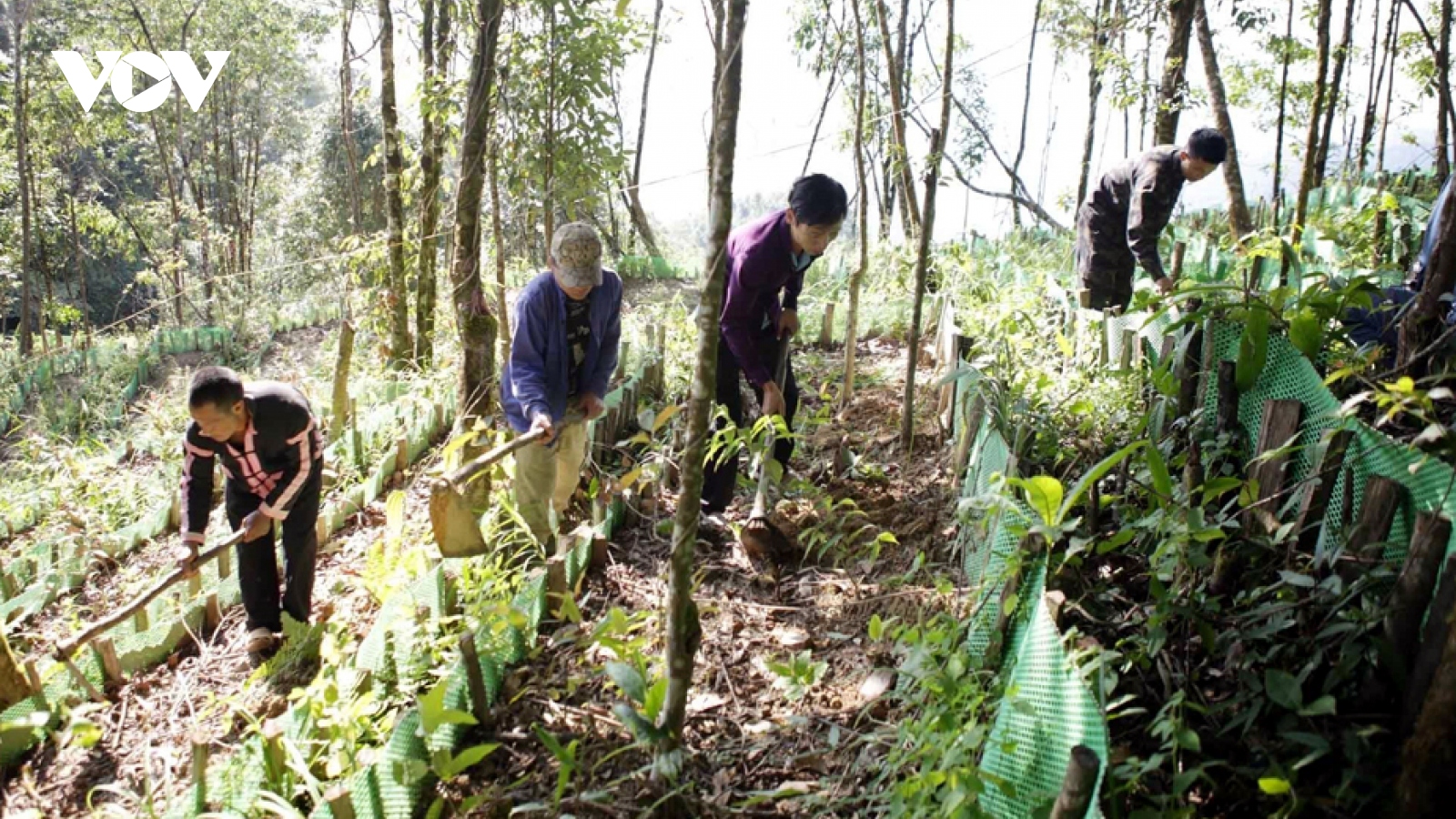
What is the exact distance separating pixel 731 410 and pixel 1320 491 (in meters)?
2.07

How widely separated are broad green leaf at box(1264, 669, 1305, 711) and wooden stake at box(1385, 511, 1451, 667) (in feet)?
0.61

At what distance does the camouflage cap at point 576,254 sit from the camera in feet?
10.3

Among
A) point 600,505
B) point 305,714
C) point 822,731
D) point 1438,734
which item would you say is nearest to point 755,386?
point 600,505

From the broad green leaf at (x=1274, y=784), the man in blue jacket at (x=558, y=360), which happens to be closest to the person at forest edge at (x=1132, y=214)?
the man in blue jacket at (x=558, y=360)

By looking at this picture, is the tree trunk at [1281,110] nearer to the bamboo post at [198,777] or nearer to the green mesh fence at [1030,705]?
the green mesh fence at [1030,705]

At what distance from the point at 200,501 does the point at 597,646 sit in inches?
61.9

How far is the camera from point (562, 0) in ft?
16.0

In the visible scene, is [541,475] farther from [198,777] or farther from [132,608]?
[198,777]

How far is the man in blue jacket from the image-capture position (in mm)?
3188

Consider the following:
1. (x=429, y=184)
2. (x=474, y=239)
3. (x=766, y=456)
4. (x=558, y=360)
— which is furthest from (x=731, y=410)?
(x=429, y=184)

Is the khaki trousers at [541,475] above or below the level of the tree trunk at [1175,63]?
below

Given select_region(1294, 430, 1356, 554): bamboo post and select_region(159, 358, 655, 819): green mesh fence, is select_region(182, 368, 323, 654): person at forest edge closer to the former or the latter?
select_region(159, 358, 655, 819): green mesh fence

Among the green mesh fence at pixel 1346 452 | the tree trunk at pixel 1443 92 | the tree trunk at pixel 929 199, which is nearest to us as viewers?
the green mesh fence at pixel 1346 452

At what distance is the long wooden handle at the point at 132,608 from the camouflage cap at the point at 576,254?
1466 millimetres
